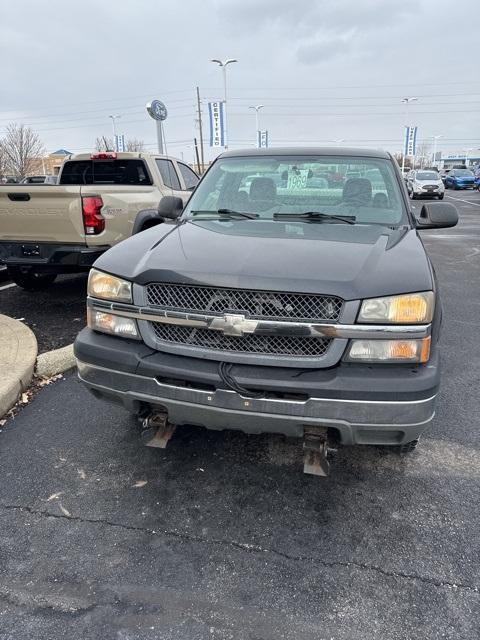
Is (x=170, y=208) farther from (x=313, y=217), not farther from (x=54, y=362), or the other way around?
(x=54, y=362)

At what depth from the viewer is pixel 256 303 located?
7.81 ft

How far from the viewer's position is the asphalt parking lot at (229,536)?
202 centimetres

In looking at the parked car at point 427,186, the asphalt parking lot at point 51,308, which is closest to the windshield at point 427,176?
the parked car at point 427,186

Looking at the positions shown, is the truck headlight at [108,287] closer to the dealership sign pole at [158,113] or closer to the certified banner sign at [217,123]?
the dealership sign pole at [158,113]

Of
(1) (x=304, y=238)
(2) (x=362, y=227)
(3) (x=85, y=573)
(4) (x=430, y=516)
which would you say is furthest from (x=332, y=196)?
(3) (x=85, y=573)

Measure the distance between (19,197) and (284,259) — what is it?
163 inches

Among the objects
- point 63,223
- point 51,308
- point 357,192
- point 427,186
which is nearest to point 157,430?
point 357,192

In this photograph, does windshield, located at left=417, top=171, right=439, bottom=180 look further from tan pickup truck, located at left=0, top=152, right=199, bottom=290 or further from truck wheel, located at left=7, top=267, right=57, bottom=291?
tan pickup truck, located at left=0, top=152, right=199, bottom=290

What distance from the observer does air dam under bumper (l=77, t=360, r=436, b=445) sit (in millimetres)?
2250

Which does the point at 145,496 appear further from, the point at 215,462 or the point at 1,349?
the point at 1,349

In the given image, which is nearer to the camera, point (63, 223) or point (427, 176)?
point (63, 223)

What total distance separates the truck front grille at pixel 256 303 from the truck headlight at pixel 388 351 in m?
0.18

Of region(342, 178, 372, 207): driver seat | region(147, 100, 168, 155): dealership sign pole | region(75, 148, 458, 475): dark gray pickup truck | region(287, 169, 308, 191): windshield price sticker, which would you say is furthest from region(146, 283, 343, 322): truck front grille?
region(147, 100, 168, 155): dealership sign pole

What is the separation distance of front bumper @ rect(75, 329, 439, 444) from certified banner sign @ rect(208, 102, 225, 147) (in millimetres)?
37590
